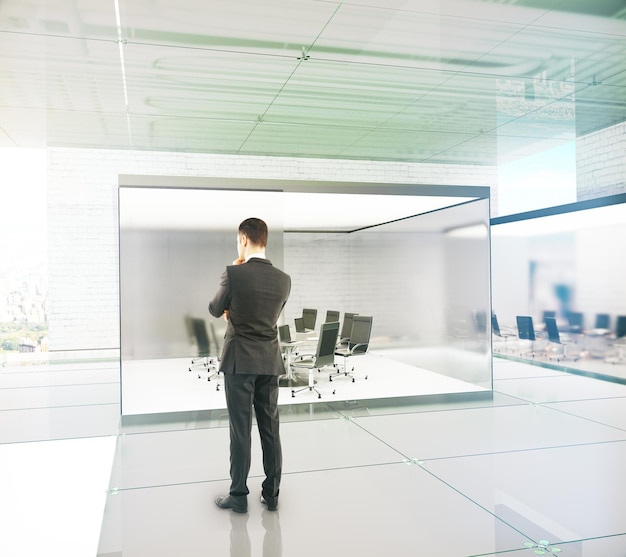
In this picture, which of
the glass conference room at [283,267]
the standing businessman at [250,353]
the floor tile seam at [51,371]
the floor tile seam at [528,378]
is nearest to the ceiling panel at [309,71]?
the glass conference room at [283,267]

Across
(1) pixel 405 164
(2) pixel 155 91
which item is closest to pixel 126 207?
(2) pixel 155 91

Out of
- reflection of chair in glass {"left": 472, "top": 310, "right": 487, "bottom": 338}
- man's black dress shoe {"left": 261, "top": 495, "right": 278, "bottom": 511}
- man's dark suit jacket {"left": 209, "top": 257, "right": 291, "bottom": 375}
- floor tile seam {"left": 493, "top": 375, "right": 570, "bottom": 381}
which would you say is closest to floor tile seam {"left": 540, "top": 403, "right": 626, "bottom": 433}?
reflection of chair in glass {"left": 472, "top": 310, "right": 487, "bottom": 338}

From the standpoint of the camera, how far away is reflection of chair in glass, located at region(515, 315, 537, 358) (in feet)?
31.9

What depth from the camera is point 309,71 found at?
604 cm

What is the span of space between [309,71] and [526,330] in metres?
5.94

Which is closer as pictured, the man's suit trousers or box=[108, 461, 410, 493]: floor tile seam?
the man's suit trousers

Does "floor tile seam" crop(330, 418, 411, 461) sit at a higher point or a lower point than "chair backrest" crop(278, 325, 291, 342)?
lower

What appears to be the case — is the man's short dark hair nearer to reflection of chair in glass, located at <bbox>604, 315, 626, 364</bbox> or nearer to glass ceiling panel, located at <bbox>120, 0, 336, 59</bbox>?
glass ceiling panel, located at <bbox>120, 0, 336, 59</bbox>

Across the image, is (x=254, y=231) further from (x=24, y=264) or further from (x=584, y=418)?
(x=24, y=264)

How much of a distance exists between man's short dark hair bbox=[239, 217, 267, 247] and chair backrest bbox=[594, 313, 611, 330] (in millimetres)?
6727

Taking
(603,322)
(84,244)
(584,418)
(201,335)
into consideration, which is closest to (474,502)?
(584,418)

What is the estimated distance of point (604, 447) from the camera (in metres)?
4.89

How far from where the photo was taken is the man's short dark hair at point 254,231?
136 inches

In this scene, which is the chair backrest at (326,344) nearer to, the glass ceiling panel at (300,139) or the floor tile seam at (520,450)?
the floor tile seam at (520,450)
